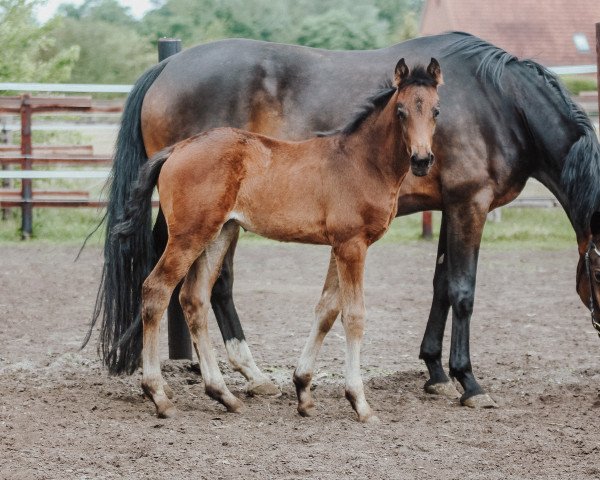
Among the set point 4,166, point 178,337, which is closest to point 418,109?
point 178,337

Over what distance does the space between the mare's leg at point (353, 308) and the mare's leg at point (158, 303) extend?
0.76 meters

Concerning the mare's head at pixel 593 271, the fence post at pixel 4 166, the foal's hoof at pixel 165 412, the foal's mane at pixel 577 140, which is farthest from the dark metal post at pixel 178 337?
the fence post at pixel 4 166

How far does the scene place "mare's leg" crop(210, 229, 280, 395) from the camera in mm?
5441

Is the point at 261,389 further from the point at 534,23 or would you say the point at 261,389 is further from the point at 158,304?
the point at 534,23

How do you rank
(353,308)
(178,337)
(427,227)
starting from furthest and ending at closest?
(427,227)
(178,337)
(353,308)

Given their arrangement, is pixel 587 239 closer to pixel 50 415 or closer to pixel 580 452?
pixel 580 452

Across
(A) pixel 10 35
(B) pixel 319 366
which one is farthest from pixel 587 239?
(A) pixel 10 35

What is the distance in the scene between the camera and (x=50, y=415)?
4742 mm

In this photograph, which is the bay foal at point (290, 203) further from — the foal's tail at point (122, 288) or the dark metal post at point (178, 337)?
the dark metal post at point (178, 337)

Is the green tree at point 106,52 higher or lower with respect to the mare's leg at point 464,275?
lower

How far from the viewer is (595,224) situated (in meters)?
5.17

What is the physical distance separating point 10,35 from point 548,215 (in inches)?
347

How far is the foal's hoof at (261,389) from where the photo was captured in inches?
213

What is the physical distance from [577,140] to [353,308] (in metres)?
1.74
